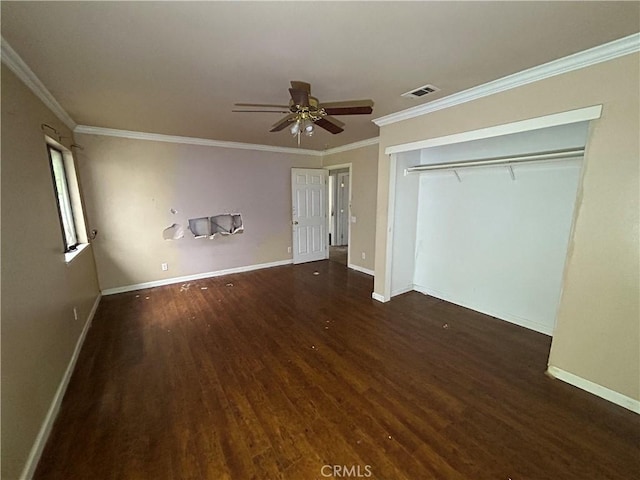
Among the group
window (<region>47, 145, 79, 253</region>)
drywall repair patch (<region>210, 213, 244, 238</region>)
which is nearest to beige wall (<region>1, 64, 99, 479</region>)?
window (<region>47, 145, 79, 253</region>)

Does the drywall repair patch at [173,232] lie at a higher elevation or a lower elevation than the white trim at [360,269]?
higher

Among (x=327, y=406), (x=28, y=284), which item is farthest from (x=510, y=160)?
(x=28, y=284)

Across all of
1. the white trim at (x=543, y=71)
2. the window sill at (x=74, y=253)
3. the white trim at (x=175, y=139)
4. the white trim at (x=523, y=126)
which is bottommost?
the window sill at (x=74, y=253)

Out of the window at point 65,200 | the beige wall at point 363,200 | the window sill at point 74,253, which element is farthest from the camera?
the beige wall at point 363,200

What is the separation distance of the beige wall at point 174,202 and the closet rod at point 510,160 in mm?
2992

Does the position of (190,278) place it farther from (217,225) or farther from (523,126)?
(523,126)

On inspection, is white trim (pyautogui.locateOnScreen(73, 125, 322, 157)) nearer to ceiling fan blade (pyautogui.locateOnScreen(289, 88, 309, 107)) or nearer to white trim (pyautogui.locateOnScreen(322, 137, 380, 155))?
white trim (pyautogui.locateOnScreen(322, 137, 380, 155))

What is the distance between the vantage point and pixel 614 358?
196 centimetres

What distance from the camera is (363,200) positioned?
5.09 m

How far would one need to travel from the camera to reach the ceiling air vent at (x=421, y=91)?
96.5 inches

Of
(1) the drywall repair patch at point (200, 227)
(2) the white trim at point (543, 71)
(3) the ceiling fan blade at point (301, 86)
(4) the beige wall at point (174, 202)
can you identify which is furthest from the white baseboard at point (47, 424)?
(2) the white trim at point (543, 71)

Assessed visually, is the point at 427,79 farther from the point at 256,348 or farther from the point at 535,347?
the point at 256,348

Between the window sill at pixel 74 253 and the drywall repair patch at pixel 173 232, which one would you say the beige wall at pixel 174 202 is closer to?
the drywall repair patch at pixel 173 232

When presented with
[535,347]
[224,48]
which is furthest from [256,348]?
[535,347]
